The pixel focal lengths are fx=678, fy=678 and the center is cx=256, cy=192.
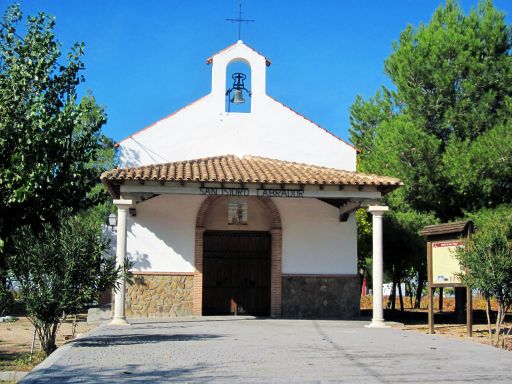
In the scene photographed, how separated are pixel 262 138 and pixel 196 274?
4.61 meters

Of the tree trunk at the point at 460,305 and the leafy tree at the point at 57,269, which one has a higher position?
the leafy tree at the point at 57,269

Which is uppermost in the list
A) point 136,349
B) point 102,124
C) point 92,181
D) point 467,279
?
point 102,124

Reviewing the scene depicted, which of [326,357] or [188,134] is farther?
[188,134]

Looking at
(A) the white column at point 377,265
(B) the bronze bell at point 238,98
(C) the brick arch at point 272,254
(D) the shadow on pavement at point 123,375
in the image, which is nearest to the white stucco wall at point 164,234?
(C) the brick arch at point 272,254

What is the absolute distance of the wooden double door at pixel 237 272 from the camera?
795 inches

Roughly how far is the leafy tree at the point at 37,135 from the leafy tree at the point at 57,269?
0.94 ft

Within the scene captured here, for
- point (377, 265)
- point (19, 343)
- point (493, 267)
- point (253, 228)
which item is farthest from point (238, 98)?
point (493, 267)

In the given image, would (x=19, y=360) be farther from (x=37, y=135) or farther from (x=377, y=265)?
(x=377, y=265)

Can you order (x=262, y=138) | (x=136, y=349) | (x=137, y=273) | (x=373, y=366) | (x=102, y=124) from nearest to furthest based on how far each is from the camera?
(x=373, y=366)
(x=136, y=349)
(x=102, y=124)
(x=137, y=273)
(x=262, y=138)

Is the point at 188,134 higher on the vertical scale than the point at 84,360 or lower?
higher

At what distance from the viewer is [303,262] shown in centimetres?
1977

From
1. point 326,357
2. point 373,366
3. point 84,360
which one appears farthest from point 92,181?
point 373,366

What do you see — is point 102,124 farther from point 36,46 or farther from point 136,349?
point 136,349

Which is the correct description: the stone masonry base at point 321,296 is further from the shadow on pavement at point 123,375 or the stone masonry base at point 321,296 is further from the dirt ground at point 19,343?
the shadow on pavement at point 123,375
